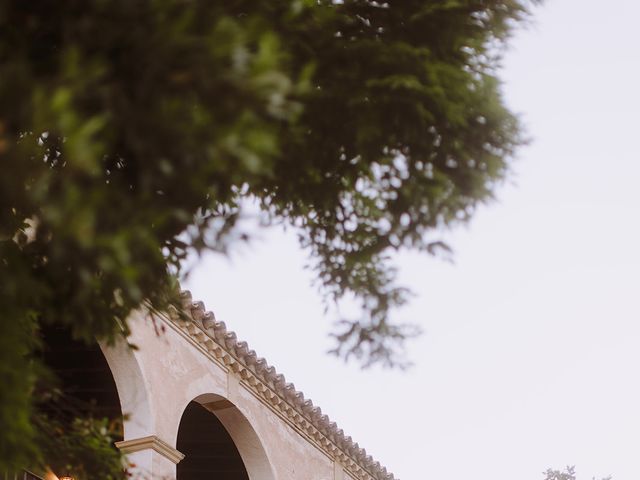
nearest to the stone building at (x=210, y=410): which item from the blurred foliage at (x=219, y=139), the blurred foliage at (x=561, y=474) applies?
the blurred foliage at (x=219, y=139)

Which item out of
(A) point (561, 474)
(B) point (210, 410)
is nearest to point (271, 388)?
(B) point (210, 410)

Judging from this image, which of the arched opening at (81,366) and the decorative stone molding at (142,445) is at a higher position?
the arched opening at (81,366)

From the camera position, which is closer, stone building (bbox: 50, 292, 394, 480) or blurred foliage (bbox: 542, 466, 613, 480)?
stone building (bbox: 50, 292, 394, 480)

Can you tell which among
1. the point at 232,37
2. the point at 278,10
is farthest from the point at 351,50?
the point at 232,37

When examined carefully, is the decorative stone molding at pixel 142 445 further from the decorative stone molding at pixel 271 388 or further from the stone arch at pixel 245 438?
the stone arch at pixel 245 438

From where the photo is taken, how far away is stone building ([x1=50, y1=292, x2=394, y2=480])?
9.28m

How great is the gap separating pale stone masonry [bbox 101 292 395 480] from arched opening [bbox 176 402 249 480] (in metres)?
0.49

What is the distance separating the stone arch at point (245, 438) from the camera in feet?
36.9

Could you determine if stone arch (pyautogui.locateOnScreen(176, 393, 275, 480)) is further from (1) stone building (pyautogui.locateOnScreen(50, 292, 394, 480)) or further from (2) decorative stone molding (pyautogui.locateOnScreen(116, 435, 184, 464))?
(2) decorative stone molding (pyautogui.locateOnScreen(116, 435, 184, 464))

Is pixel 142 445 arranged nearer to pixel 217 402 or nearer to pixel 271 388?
pixel 217 402

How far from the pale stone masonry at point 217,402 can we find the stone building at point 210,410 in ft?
0.03

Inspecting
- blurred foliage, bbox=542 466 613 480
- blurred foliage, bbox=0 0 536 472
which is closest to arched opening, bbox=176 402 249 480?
blurred foliage, bbox=0 0 536 472

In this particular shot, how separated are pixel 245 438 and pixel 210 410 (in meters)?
0.63

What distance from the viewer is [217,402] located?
1114 cm
